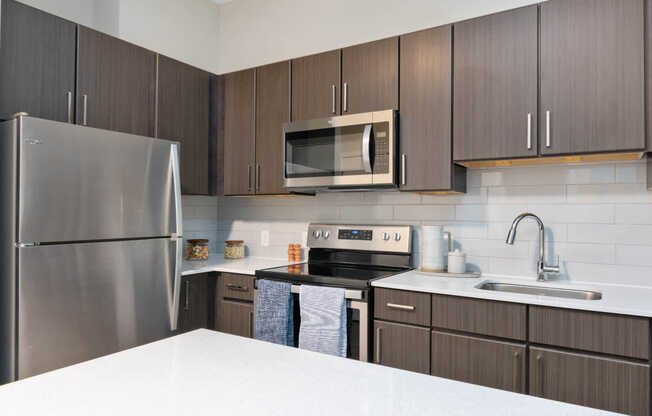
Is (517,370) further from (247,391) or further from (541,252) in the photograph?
(247,391)

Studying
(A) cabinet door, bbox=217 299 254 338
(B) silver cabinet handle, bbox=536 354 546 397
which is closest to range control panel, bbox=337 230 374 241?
(A) cabinet door, bbox=217 299 254 338

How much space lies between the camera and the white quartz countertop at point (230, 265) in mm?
2816

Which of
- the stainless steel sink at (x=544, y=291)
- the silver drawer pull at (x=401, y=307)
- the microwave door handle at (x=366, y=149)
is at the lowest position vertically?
the silver drawer pull at (x=401, y=307)

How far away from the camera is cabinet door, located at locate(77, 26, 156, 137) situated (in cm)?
247

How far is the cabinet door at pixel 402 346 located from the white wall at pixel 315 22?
1913mm

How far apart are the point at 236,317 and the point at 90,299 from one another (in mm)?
936

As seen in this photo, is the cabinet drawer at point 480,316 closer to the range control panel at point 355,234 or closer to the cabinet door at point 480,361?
the cabinet door at point 480,361

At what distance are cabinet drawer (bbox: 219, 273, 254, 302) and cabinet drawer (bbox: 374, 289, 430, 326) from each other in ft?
2.94

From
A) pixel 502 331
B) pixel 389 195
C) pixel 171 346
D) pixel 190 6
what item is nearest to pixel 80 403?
pixel 171 346

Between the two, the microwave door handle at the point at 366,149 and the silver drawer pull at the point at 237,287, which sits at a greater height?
the microwave door handle at the point at 366,149

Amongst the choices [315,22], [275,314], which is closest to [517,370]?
[275,314]

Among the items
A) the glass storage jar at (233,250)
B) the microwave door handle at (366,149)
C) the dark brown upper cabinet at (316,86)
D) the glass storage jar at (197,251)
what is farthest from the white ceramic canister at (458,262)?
the glass storage jar at (197,251)

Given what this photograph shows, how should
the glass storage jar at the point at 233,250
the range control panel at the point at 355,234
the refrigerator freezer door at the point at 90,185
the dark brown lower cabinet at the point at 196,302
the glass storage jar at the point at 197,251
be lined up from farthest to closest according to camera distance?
the glass storage jar at the point at 233,250 < the glass storage jar at the point at 197,251 < the range control panel at the point at 355,234 < the dark brown lower cabinet at the point at 196,302 < the refrigerator freezer door at the point at 90,185

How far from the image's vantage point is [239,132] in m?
3.19
